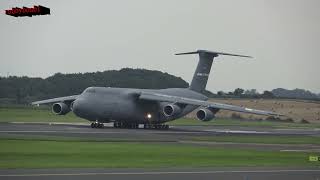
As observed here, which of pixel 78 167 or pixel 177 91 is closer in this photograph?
pixel 78 167

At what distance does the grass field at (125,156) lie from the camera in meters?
33.2

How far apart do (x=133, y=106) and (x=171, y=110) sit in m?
3.95

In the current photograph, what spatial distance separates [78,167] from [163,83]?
75597mm

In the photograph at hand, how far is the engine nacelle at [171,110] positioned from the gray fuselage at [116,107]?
853 mm

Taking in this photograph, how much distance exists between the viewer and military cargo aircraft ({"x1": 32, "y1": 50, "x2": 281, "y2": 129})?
70250mm

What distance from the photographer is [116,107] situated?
7106cm

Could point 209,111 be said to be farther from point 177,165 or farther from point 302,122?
point 177,165

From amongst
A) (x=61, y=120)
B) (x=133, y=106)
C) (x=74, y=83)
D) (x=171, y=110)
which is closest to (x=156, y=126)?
(x=171, y=110)

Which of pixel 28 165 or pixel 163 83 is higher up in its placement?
pixel 163 83

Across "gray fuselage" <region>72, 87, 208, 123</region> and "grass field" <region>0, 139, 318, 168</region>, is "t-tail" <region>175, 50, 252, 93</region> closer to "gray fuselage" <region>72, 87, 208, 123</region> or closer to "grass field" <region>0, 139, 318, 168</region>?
"gray fuselage" <region>72, 87, 208, 123</region>

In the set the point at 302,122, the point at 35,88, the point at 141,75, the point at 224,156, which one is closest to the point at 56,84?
the point at 35,88

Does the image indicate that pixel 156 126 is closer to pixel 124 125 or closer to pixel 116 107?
pixel 124 125

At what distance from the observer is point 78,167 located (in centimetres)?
3094

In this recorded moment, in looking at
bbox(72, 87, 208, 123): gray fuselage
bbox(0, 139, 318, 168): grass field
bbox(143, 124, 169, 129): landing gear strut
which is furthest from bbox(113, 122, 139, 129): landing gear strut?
bbox(0, 139, 318, 168): grass field
